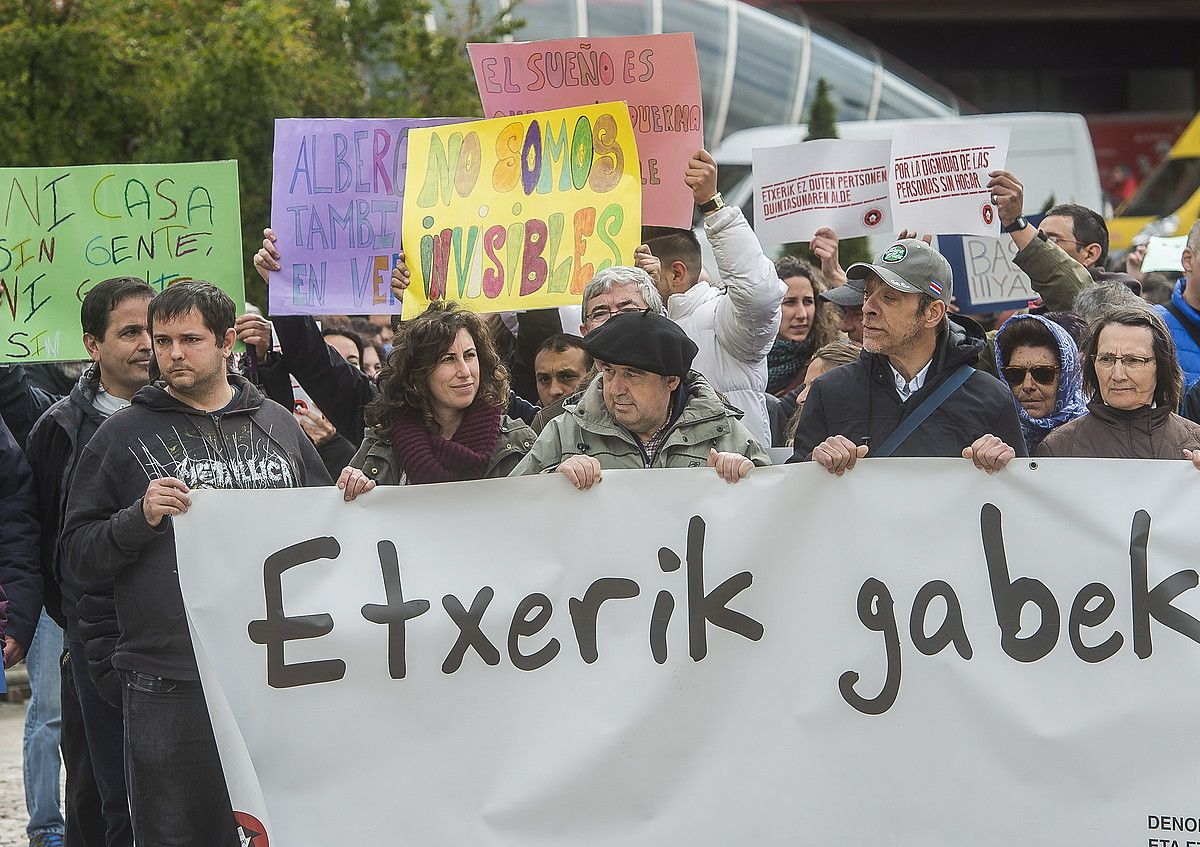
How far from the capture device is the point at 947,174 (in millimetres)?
6406

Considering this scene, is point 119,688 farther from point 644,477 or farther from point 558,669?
point 644,477

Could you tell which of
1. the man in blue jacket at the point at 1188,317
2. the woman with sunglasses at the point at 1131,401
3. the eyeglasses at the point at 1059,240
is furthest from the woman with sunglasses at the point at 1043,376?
the eyeglasses at the point at 1059,240

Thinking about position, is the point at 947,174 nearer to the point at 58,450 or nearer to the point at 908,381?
the point at 908,381

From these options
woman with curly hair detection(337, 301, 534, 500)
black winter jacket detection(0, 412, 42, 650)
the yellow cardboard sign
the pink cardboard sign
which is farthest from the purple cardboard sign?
woman with curly hair detection(337, 301, 534, 500)

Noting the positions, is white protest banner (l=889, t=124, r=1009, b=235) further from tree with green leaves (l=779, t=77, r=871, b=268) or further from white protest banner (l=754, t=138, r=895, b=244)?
tree with green leaves (l=779, t=77, r=871, b=268)

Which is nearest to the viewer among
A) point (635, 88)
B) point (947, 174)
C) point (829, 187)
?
point (635, 88)

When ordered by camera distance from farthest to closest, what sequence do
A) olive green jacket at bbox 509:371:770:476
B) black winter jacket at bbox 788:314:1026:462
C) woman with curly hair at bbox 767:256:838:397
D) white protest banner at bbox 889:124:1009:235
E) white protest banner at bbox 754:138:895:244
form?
woman with curly hair at bbox 767:256:838:397 < white protest banner at bbox 754:138:895:244 < white protest banner at bbox 889:124:1009:235 < black winter jacket at bbox 788:314:1026:462 < olive green jacket at bbox 509:371:770:476

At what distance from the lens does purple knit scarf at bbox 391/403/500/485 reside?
439 cm

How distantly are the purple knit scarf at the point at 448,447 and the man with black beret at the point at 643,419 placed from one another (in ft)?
0.50

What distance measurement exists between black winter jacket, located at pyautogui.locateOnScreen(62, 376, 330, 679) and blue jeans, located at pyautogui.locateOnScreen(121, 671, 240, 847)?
64mm

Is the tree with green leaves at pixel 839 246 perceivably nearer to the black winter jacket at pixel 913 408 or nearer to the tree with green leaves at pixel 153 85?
the tree with green leaves at pixel 153 85

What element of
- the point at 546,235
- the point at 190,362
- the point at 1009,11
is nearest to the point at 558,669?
the point at 190,362

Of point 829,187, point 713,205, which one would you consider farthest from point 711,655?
point 829,187

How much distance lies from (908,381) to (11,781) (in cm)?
463
